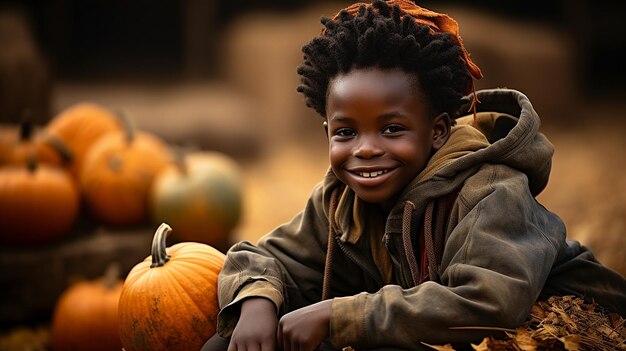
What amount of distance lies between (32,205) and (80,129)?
3.14ft

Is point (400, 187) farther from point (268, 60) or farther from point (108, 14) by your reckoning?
point (108, 14)

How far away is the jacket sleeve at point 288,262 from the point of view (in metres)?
3.00

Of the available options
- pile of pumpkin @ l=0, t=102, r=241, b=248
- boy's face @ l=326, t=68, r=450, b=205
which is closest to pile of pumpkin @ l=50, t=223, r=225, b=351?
boy's face @ l=326, t=68, r=450, b=205

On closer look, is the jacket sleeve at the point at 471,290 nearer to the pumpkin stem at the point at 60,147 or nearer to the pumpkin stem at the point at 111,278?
the pumpkin stem at the point at 111,278

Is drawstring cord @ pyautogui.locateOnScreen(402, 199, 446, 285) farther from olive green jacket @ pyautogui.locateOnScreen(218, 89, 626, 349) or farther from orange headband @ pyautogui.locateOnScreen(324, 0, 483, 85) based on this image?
orange headband @ pyautogui.locateOnScreen(324, 0, 483, 85)

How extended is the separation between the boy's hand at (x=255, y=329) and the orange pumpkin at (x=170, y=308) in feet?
1.40

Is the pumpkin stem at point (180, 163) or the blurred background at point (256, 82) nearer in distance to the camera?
the pumpkin stem at point (180, 163)

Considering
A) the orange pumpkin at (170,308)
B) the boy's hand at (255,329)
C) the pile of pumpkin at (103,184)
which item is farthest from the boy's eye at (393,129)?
the pile of pumpkin at (103,184)

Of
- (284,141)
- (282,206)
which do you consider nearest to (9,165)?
(282,206)

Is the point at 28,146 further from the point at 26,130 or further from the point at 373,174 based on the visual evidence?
the point at 373,174

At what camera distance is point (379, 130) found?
2.76 m

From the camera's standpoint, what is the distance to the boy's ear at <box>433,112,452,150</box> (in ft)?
9.38

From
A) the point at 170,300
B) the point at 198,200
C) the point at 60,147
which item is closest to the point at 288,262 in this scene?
the point at 170,300

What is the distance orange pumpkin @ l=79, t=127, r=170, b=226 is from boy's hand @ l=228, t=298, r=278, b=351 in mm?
3201
